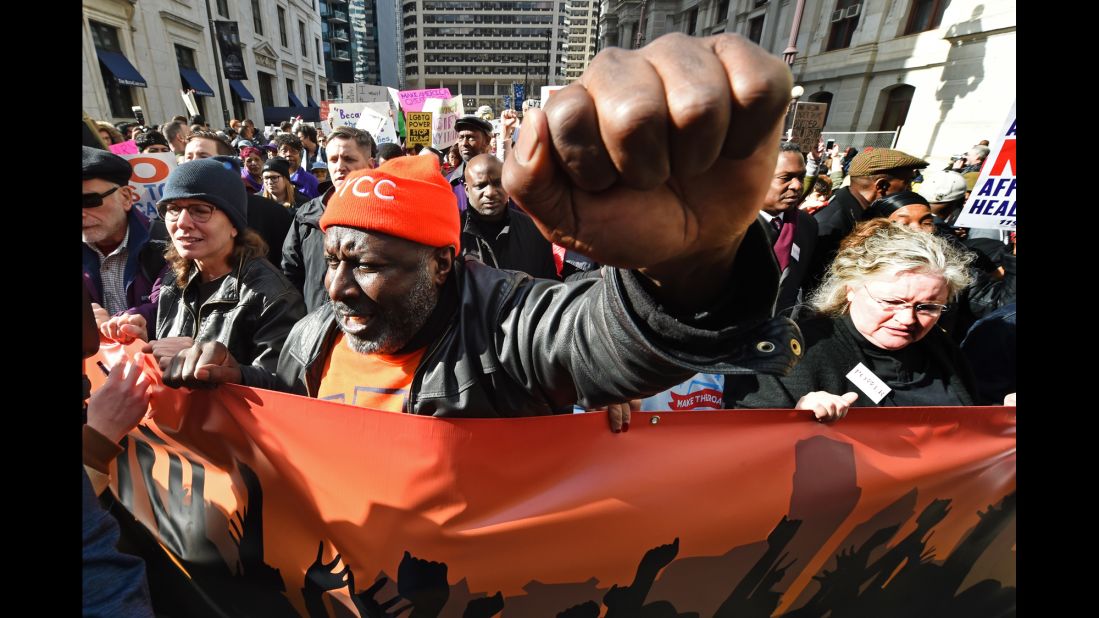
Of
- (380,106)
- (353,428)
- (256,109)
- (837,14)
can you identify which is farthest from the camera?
(256,109)

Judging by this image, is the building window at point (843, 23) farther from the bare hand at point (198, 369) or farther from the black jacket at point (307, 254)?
the bare hand at point (198, 369)

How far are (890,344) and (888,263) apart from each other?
0.34 metres

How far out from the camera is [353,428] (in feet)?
4.50

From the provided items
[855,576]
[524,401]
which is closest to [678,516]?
[524,401]

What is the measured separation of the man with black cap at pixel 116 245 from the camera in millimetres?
2467

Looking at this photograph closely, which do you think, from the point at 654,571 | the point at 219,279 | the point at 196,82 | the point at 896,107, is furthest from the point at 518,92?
the point at 654,571

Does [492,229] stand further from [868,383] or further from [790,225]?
[868,383]

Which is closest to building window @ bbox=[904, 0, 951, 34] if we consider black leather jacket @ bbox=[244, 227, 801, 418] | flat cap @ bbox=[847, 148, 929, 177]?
flat cap @ bbox=[847, 148, 929, 177]

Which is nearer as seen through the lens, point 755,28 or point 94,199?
point 94,199

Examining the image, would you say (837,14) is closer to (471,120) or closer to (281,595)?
(471,120)

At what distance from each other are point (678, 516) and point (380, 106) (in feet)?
30.5

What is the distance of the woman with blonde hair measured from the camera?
1.86 metres

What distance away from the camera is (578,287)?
4.25 feet

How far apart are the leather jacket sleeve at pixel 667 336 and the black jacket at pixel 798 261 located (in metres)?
2.71
